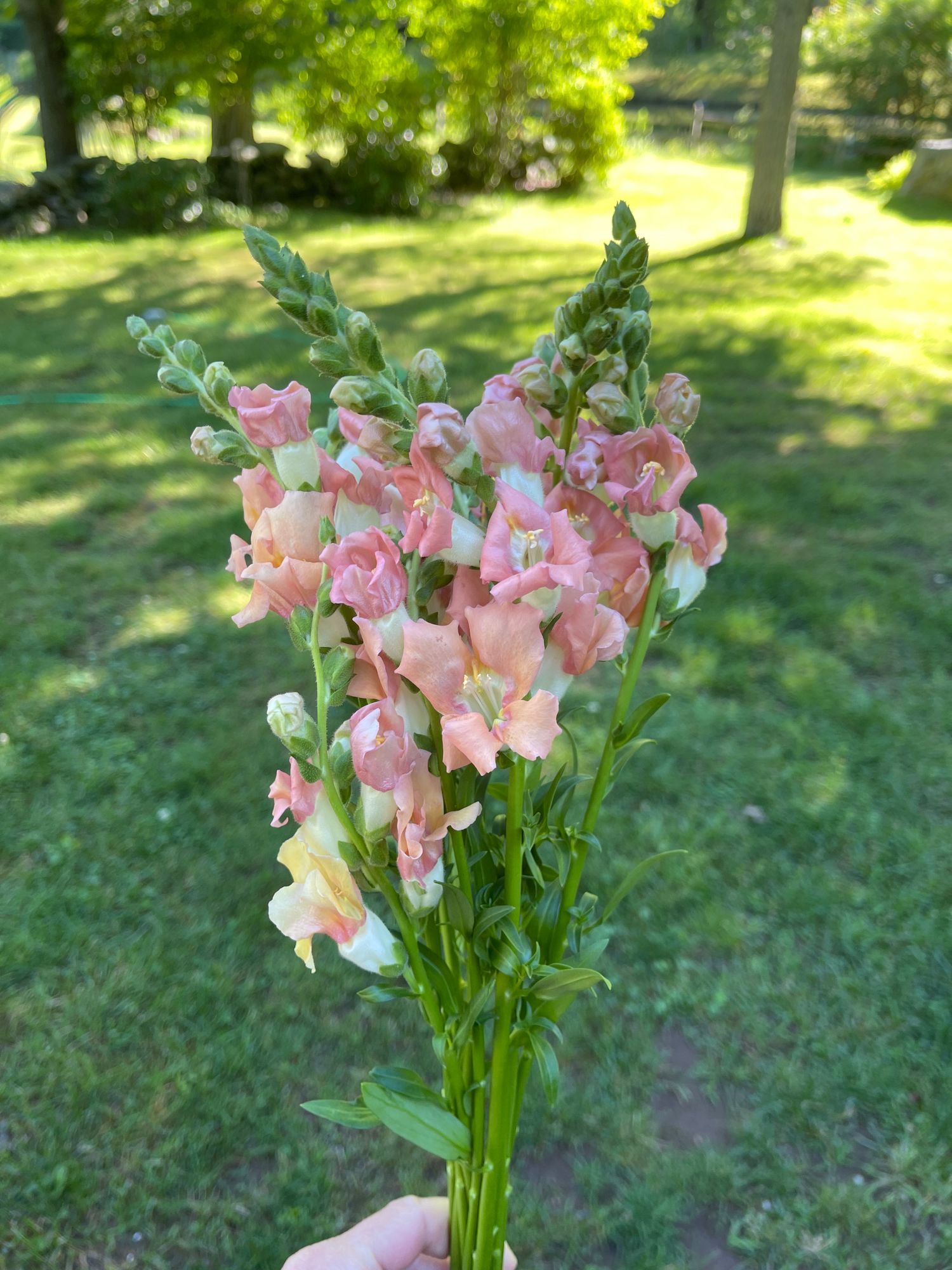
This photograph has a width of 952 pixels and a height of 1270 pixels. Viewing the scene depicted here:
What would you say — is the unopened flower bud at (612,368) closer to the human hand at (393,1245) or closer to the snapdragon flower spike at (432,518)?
the snapdragon flower spike at (432,518)

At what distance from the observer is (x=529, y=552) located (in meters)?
0.69

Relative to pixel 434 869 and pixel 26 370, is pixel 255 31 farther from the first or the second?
pixel 434 869

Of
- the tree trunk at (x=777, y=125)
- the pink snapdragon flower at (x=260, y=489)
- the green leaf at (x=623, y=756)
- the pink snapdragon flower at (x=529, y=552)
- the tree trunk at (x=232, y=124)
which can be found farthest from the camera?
the tree trunk at (x=232, y=124)

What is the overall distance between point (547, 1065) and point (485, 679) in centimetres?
39

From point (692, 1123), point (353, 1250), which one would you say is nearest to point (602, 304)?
point (353, 1250)

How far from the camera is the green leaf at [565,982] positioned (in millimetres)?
822

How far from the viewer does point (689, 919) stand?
7.99 ft

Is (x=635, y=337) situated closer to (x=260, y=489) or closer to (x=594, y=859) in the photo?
(x=260, y=489)

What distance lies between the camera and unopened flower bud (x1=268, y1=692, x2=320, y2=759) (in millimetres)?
708

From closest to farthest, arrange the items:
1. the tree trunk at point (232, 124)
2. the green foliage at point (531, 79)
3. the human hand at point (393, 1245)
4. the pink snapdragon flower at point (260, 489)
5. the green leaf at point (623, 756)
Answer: the pink snapdragon flower at point (260, 489), the green leaf at point (623, 756), the human hand at point (393, 1245), the green foliage at point (531, 79), the tree trunk at point (232, 124)

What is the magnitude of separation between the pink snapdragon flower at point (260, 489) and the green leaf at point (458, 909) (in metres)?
0.33

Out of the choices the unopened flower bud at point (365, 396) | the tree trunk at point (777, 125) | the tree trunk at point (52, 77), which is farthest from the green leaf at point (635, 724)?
the tree trunk at point (52, 77)

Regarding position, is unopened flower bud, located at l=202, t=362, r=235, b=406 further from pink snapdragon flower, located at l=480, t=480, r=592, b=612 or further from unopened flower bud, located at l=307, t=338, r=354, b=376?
pink snapdragon flower, located at l=480, t=480, r=592, b=612

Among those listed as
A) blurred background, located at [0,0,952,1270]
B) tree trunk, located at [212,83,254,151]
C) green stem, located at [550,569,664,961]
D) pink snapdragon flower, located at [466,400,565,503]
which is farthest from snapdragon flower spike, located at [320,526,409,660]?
tree trunk, located at [212,83,254,151]
